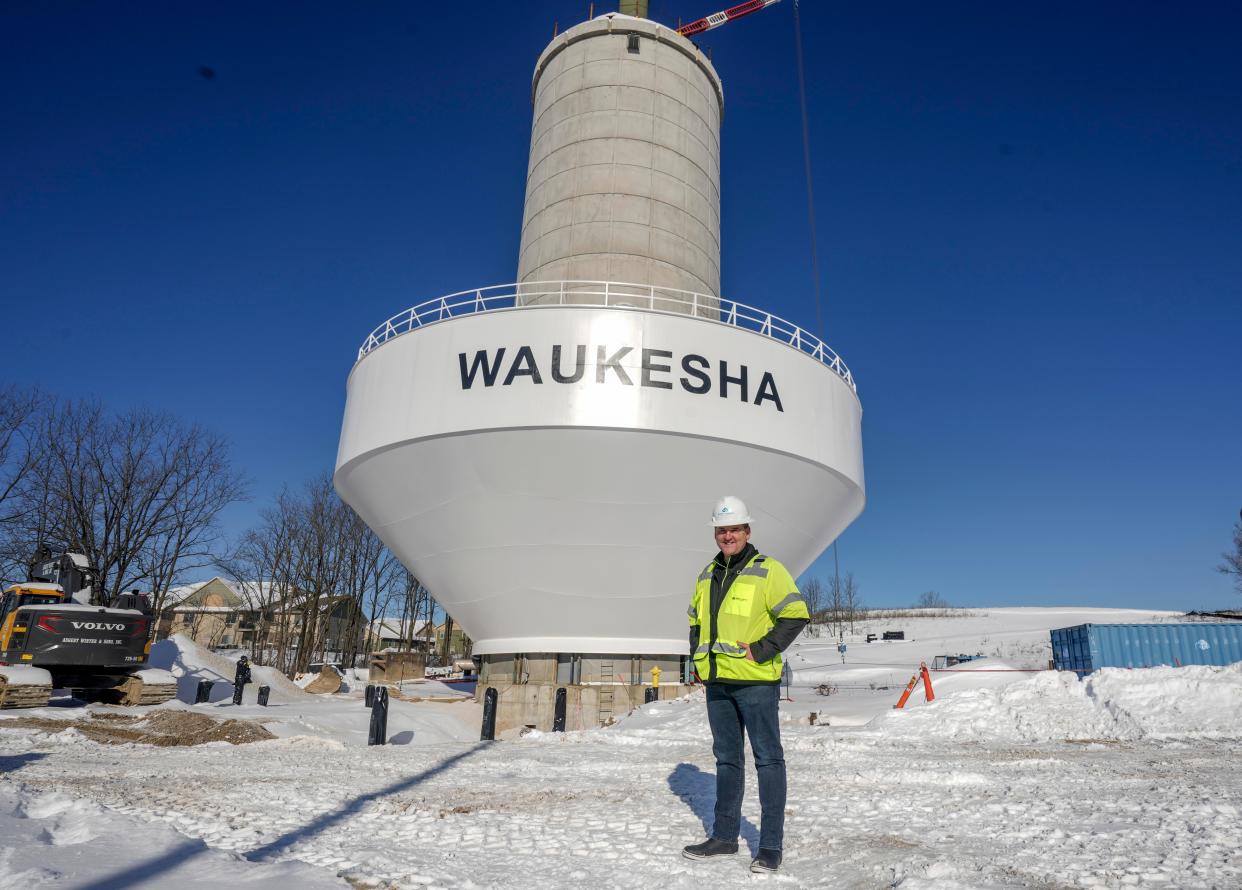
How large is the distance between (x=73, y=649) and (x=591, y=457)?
1087 cm

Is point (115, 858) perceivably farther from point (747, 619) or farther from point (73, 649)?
point (73, 649)

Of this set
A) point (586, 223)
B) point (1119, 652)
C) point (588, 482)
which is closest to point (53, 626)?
point (588, 482)

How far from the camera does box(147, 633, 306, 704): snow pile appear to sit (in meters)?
21.3

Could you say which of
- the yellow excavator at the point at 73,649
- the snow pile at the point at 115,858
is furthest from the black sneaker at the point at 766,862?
the yellow excavator at the point at 73,649

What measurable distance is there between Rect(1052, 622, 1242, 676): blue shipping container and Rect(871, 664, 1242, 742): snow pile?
30.8 feet

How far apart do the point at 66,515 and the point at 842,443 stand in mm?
31981

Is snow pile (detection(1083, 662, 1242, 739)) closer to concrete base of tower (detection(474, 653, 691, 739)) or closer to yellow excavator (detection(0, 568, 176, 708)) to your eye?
concrete base of tower (detection(474, 653, 691, 739))

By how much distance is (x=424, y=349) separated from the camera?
43.2ft

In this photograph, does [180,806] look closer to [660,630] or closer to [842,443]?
[660,630]

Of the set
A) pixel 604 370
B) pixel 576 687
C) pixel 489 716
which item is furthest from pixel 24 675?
pixel 604 370

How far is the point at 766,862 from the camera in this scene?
3.27m

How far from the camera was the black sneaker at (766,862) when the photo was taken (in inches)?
128

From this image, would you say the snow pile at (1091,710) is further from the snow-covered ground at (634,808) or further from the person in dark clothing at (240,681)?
the person in dark clothing at (240,681)

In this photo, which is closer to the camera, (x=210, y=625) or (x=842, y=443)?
(x=842, y=443)
